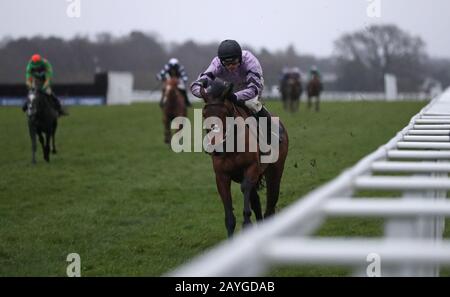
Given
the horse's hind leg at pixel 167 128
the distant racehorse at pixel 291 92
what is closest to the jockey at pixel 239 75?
the horse's hind leg at pixel 167 128

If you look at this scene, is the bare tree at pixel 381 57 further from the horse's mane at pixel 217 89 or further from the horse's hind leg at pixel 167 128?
the horse's mane at pixel 217 89

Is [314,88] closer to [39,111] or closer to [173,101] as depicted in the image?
[173,101]

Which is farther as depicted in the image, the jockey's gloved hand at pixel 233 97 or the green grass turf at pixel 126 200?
the green grass turf at pixel 126 200

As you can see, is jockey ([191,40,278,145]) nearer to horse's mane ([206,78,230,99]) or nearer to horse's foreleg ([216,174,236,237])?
horse's mane ([206,78,230,99])

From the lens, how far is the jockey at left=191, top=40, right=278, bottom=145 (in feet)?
19.3

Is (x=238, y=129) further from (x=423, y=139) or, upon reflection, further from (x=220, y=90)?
(x=423, y=139)

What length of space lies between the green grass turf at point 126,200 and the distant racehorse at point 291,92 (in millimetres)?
6679

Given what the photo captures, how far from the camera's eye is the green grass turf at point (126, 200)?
6.25m

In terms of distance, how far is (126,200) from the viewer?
959 centimetres

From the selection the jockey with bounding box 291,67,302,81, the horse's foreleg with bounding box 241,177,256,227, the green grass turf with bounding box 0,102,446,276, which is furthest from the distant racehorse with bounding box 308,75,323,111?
the horse's foreleg with bounding box 241,177,256,227

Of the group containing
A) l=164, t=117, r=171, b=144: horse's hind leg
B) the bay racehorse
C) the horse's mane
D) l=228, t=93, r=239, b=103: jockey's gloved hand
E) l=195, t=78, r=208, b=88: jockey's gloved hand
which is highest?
l=195, t=78, r=208, b=88: jockey's gloved hand

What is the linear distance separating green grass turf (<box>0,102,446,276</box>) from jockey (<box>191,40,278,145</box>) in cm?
139

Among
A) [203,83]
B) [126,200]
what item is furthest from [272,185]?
[126,200]
